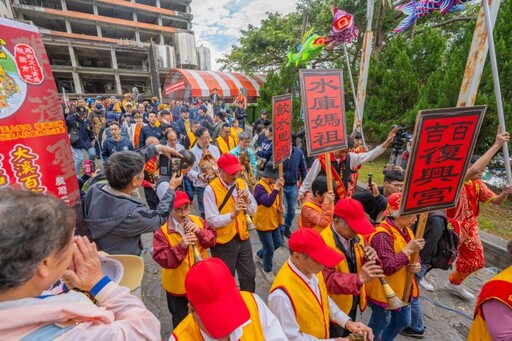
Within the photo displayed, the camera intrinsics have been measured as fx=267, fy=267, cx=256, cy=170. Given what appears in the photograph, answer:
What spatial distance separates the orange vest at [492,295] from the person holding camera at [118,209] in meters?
2.29

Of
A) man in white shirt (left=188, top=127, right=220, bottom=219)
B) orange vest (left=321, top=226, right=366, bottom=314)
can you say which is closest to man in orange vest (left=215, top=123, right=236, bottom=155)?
man in white shirt (left=188, top=127, right=220, bottom=219)

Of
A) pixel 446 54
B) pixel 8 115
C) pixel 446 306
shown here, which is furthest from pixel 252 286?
pixel 446 54

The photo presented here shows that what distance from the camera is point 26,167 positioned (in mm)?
1961

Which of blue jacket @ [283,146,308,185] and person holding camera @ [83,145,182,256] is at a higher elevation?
person holding camera @ [83,145,182,256]

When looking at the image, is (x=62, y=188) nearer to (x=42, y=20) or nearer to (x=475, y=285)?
(x=475, y=285)

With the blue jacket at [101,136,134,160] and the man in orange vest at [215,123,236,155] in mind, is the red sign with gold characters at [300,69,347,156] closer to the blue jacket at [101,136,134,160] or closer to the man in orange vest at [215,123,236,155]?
the man in orange vest at [215,123,236,155]

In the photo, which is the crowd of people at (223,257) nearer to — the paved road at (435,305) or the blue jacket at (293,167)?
the paved road at (435,305)

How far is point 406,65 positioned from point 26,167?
32.5 feet

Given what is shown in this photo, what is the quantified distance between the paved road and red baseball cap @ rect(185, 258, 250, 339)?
209 centimetres

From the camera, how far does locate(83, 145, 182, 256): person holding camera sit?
2.08 metres

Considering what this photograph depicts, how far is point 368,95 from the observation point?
9.65m

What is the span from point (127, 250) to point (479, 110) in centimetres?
314

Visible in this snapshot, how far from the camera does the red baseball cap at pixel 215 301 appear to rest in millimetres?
1271

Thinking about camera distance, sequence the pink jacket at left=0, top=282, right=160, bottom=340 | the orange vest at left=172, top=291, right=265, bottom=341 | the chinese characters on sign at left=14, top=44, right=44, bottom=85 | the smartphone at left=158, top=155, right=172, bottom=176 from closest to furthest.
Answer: the pink jacket at left=0, top=282, right=160, bottom=340 < the orange vest at left=172, top=291, right=265, bottom=341 < the chinese characters on sign at left=14, top=44, right=44, bottom=85 < the smartphone at left=158, top=155, right=172, bottom=176
